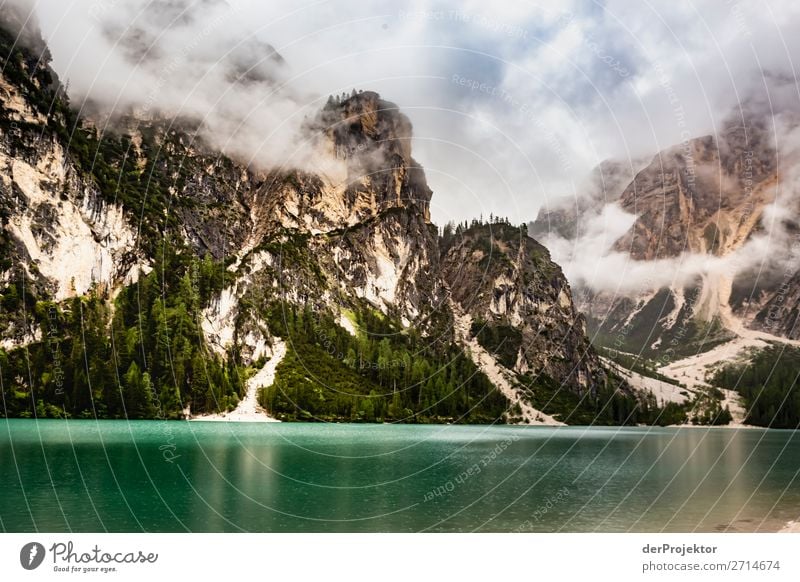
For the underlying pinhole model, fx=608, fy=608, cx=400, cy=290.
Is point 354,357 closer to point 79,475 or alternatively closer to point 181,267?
point 181,267

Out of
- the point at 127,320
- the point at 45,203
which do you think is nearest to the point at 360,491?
the point at 127,320

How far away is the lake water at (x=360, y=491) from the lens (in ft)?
91.5

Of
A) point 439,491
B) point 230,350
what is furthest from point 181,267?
point 439,491

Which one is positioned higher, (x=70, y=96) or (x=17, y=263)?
(x=70, y=96)

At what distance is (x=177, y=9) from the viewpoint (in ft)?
621
